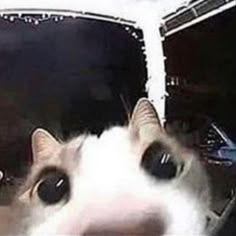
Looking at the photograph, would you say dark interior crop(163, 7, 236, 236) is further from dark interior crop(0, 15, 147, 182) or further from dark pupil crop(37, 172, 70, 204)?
dark pupil crop(37, 172, 70, 204)

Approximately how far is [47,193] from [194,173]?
11.2 inches

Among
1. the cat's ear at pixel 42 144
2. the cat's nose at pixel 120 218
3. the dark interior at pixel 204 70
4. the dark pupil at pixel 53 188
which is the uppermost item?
the dark interior at pixel 204 70

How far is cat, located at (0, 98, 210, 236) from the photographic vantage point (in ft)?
4.60

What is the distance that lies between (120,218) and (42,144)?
0.67 feet

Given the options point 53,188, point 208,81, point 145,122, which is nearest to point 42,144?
point 53,188

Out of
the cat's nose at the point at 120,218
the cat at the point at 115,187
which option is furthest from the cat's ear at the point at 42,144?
the cat's nose at the point at 120,218

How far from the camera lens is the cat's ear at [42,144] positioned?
1.43 m

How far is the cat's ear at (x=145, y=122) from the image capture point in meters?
1.43

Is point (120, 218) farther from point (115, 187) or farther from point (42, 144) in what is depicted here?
point (42, 144)

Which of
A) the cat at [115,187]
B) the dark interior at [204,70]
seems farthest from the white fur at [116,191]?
the dark interior at [204,70]

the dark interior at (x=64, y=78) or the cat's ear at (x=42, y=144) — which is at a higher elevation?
the dark interior at (x=64, y=78)

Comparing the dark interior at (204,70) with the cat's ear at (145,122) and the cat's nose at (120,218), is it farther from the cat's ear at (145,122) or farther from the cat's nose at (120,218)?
the cat's nose at (120,218)

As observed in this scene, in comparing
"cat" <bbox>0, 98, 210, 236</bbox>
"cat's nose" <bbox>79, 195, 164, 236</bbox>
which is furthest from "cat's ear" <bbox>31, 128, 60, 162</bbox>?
"cat's nose" <bbox>79, 195, 164, 236</bbox>

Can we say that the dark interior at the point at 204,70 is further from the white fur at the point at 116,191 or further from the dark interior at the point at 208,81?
the white fur at the point at 116,191
